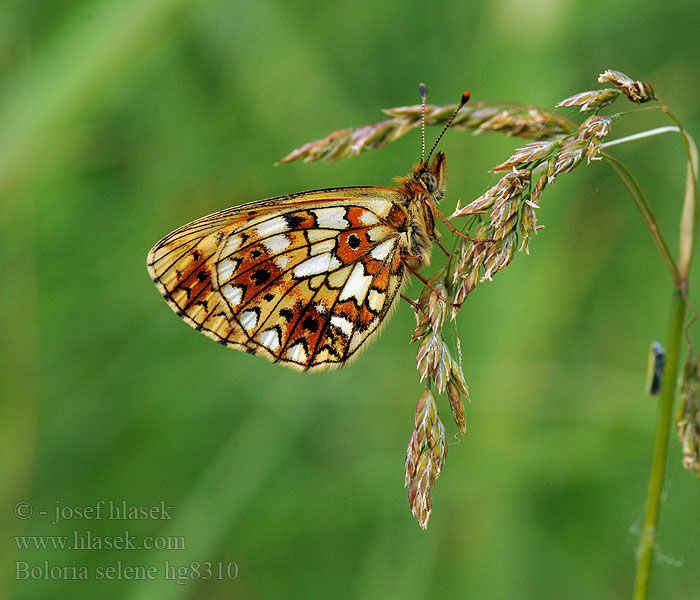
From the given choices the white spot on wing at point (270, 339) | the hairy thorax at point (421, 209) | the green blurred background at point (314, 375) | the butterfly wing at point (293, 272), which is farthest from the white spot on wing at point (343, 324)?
the green blurred background at point (314, 375)

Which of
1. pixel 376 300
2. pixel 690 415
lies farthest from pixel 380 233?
pixel 690 415

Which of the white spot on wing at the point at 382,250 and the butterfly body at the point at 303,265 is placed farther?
the white spot on wing at the point at 382,250

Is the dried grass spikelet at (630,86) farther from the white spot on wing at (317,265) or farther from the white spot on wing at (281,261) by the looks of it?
the white spot on wing at (281,261)

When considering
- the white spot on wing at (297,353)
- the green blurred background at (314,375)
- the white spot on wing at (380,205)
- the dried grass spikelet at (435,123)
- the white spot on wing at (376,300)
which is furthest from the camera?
the green blurred background at (314,375)

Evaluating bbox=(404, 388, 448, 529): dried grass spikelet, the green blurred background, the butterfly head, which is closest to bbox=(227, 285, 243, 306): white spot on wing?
the butterfly head

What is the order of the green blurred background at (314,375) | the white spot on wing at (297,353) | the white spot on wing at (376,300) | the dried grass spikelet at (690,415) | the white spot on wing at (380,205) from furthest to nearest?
the green blurred background at (314,375) < the white spot on wing at (380,205) < the white spot on wing at (376,300) < the white spot on wing at (297,353) < the dried grass spikelet at (690,415)

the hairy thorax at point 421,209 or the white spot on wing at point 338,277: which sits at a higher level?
the hairy thorax at point 421,209

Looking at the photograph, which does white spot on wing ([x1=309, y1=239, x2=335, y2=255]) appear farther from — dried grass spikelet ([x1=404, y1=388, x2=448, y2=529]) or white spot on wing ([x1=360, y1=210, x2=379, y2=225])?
dried grass spikelet ([x1=404, y1=388, x2=448, y2=529])
